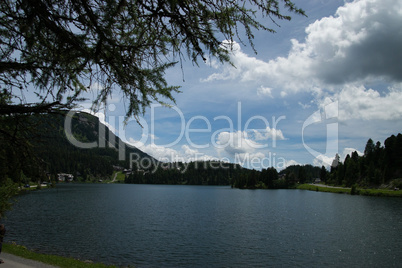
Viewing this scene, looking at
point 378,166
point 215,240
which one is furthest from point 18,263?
point 378,166

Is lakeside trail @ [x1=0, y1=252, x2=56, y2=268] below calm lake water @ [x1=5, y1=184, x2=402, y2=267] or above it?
above

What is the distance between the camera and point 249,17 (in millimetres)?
4430

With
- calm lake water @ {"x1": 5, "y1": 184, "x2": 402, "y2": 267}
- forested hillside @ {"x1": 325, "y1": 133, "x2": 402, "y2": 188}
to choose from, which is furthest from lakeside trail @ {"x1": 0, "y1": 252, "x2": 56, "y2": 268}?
forested hillside @ {"x1": 325, "y1": 133, "x2": 402, "y2": 188}

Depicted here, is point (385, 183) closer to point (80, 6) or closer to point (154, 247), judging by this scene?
point (154, 247)

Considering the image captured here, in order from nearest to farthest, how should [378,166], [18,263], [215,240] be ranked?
[18,263]
[215,240]
[378,166]

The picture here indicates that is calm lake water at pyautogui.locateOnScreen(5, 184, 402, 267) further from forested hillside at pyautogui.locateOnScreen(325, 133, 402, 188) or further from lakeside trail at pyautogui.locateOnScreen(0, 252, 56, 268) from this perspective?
forested hillside at pyautogui.locateOnScreen(325, 133, 402, 188)

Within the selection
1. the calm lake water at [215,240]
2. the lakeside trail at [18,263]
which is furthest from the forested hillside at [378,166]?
the lakeside trail at [18,263]

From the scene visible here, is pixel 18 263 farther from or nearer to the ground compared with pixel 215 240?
farther from the ground

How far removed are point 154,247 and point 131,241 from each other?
360cm

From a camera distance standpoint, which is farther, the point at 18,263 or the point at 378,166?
the point at 378,166

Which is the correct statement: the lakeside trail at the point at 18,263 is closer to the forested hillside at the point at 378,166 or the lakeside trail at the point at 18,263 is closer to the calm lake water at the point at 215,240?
the calm lake water at the point at 215,240

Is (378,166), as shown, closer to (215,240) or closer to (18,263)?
(215,240)

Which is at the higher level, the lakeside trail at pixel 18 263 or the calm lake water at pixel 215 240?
the lakeside trail at pixel 18 263

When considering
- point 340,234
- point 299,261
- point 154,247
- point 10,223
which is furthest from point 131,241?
point 340,234
